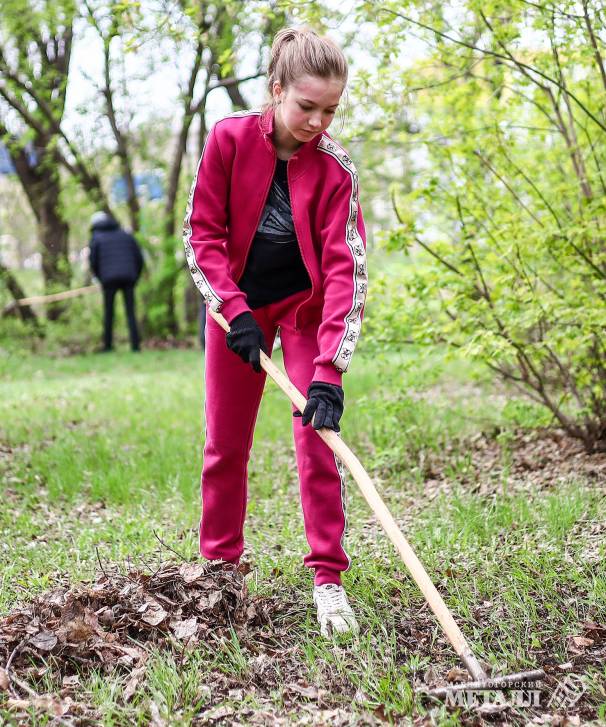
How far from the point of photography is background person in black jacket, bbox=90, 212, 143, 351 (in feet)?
39.9

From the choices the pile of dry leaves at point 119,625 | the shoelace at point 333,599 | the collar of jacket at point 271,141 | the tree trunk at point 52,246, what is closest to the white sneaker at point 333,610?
the shoelace at point 333,599

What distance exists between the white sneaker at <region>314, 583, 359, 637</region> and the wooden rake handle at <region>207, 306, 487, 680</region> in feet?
1.19

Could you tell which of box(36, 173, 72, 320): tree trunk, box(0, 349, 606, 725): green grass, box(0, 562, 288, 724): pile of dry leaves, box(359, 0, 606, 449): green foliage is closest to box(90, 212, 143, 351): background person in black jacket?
box(36, 173, 72, 320): tree trunk

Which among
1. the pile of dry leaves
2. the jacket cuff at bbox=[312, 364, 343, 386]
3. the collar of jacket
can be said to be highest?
the collar of jacket

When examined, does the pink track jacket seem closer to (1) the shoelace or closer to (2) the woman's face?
(2) the woman's face

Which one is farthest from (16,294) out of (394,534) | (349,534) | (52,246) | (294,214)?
(394,534)

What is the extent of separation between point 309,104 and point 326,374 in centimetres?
91

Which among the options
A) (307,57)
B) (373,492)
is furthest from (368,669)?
(307,57)

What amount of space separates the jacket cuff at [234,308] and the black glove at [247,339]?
15 millimetres

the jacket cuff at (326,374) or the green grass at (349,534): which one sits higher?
the jacket cuff at (326,374)

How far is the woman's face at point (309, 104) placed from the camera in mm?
2641

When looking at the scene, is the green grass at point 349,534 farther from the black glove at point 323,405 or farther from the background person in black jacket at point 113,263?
the background person in black jacket at point 113,263

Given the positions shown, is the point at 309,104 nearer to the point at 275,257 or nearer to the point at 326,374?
the point at 275,257

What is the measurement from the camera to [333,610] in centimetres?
282
